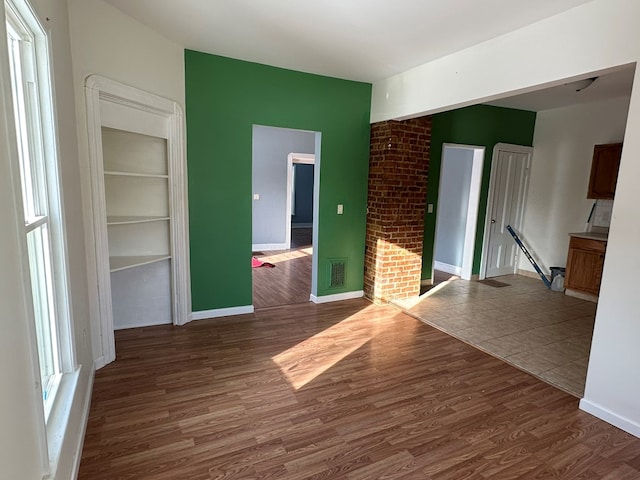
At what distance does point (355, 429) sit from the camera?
2.18 m

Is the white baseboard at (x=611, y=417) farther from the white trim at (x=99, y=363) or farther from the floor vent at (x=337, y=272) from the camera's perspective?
the white trim at (x=99, y=363)

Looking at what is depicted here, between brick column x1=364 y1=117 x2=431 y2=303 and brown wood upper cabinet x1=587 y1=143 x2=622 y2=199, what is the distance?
8.15 feet

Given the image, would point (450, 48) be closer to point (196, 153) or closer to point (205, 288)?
point (196, 153)

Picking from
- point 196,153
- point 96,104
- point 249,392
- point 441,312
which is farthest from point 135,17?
point 441,312

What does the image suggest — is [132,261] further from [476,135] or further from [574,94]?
[574,94]

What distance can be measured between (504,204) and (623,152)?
3.82m

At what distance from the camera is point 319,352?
124 inches

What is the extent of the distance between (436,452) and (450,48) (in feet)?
9.97

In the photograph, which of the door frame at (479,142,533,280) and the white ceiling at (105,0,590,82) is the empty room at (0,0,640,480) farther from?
the door frame at (479,142,533,280)

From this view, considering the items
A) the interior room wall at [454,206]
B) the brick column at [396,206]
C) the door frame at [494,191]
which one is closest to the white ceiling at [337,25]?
the brick column at [396,206]

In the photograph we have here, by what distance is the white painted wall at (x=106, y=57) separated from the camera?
2479mm

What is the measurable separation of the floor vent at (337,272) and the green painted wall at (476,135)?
1.37 metres

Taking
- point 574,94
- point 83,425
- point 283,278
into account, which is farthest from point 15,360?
point 574,94

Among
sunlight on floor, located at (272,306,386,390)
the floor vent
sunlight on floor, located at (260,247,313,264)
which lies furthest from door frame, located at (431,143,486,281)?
sunlight on floor, located at (260,247,313,264)
